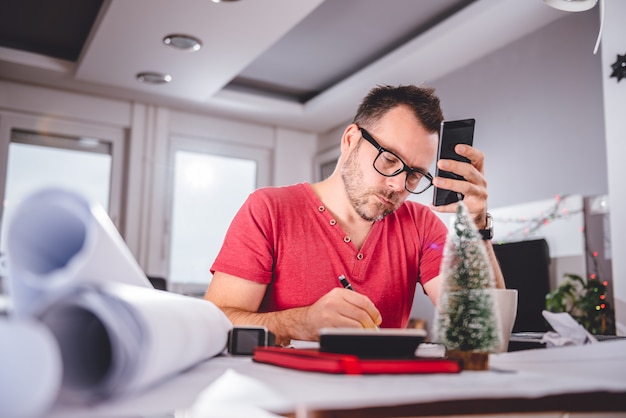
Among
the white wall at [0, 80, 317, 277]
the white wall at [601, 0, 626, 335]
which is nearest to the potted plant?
the white wall at [601, 0, 626, 335]

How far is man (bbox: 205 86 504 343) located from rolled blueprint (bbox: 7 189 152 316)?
0.95 metres

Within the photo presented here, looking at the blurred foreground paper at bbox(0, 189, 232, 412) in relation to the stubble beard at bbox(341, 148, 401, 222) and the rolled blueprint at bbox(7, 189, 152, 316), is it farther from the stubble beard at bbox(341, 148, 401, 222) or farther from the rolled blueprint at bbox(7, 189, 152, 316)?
the stubble beard at bbox(341, 148, 401, 222)

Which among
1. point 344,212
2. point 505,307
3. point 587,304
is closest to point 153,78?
point 344,212

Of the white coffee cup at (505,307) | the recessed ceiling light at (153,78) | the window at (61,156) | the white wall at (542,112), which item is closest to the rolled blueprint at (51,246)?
the white coffee cup at (505,307)

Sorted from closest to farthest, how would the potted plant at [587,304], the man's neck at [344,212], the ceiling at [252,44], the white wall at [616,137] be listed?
the man's neck at [344,212] < the white wall at [616,137] < the potted plant at [587,304] < the ceiling at [252,44]

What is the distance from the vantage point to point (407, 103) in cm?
161

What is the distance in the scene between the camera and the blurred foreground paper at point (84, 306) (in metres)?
0.34

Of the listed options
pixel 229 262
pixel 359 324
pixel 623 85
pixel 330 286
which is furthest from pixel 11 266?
pixel 623 85

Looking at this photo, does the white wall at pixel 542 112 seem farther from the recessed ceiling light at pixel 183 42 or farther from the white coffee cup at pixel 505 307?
the white coffee cup at pixel 505 307

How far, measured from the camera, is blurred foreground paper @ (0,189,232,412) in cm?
34

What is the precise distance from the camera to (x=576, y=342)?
867 millimetres

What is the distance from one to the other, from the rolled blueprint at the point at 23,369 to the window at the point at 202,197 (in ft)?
16.1

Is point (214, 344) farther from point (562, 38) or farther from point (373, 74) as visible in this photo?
point (373, 74)

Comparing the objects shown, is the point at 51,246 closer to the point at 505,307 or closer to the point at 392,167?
the point at 505,307
